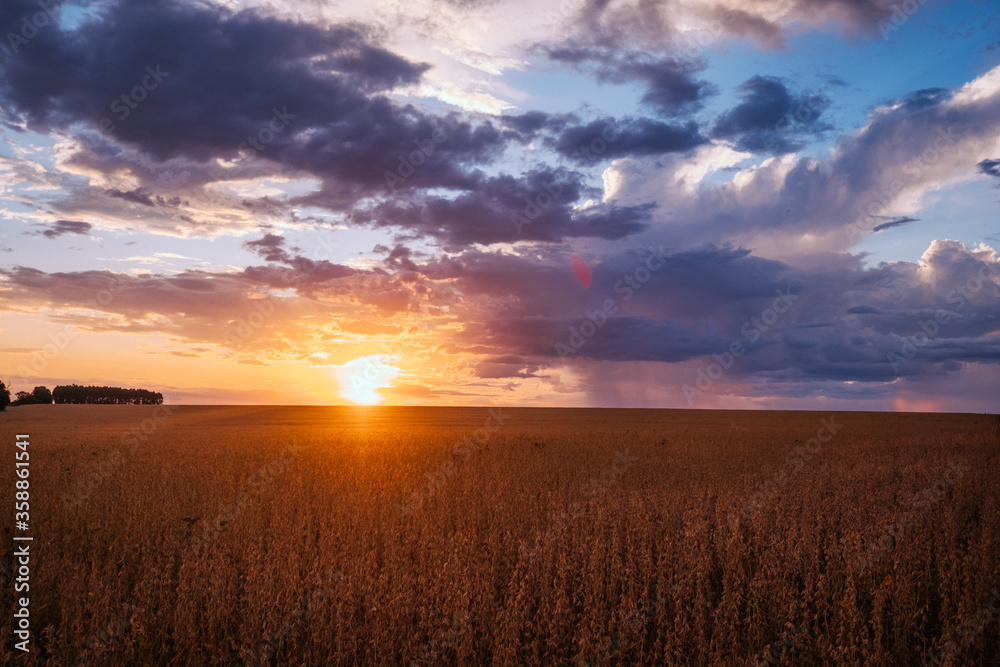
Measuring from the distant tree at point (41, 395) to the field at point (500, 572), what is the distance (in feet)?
307

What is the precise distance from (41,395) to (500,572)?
4297 inches

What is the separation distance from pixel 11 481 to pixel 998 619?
16466 mm

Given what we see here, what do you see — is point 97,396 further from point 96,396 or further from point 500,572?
point 500,572

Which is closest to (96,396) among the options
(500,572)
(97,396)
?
(97,396)

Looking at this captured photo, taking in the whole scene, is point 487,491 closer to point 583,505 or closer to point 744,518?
point 583,505

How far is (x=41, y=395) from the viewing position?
287 feet

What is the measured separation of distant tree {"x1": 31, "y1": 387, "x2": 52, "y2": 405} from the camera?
275 feet

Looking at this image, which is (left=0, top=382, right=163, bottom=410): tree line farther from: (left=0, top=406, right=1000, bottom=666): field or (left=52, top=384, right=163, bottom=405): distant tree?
(left=0, top=406, right=1000, bottom=666): field

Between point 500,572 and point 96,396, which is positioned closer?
point 500,572

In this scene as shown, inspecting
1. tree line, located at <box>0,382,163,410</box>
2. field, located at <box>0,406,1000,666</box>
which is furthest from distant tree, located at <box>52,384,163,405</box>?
field, located at <box>0,406,1000,666</box>

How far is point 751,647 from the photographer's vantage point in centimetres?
512

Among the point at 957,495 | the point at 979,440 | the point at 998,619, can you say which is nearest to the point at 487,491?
the point at 998,619

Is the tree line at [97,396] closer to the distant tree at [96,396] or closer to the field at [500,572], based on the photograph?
the distant tree at [96,396]

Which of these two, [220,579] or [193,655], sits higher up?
[220,579]
